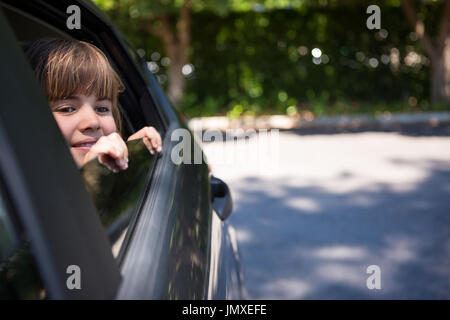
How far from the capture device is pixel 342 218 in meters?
4.73

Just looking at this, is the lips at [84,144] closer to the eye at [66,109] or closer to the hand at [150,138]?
the eye at [66,109]

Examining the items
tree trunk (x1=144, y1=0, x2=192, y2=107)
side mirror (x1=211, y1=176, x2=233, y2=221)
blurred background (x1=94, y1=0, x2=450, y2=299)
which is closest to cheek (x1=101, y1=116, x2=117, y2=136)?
side mirror (x1=211, y1=176, x2=233, y2=221)

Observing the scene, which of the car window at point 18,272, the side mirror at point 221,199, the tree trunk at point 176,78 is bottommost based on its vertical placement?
the side mirror at point 221,199

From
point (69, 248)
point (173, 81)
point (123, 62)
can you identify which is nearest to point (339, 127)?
point (173, 81)

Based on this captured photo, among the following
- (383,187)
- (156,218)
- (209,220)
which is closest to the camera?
(156,218)

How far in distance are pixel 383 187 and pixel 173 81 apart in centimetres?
788

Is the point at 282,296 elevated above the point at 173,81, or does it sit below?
below

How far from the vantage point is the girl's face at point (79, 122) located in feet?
4.43

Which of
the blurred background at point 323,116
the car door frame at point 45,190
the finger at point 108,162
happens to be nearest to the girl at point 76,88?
the finger at point 108,162

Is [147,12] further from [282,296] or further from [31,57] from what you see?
[31,57]

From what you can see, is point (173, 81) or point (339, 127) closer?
point (339, 127)

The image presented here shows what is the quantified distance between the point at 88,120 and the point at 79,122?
28 millimetres

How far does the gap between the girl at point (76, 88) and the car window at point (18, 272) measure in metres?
0.64
